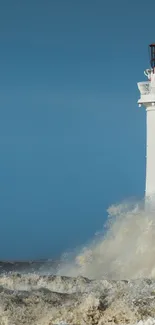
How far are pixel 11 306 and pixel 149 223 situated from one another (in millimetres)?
18170

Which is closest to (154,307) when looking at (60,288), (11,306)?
(11,306)

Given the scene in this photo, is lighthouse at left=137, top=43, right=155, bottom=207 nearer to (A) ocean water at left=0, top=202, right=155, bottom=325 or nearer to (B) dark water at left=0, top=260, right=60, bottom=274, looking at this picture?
(A) ocean water at left=0, top=202, right=155, bottom=325

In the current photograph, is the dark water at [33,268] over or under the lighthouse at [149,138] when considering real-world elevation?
under

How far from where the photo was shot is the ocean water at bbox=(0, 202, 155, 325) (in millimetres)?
14289

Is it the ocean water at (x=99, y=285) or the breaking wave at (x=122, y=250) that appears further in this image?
the breaking wave at (x=122, y=250)

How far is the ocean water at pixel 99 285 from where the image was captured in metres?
14.3

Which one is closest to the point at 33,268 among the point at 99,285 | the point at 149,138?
the point at 149,138

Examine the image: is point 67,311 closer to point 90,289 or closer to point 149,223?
point 90,289

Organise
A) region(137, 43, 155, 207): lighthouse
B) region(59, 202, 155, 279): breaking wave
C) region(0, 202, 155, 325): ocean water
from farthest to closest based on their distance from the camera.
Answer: region(137, 43, 155, 207): lighthouse < region(59, 202, 155, 279): breaking wave < region(0, 202, 155, 325): ocean water

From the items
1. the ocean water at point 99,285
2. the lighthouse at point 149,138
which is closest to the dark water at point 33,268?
the ocean water at point 99,285

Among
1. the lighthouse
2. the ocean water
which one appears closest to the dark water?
the ocean water

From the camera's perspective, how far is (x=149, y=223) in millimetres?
32656

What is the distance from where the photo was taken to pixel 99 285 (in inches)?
742

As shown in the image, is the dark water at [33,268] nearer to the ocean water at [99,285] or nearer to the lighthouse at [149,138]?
the ocean water at [99,285]
